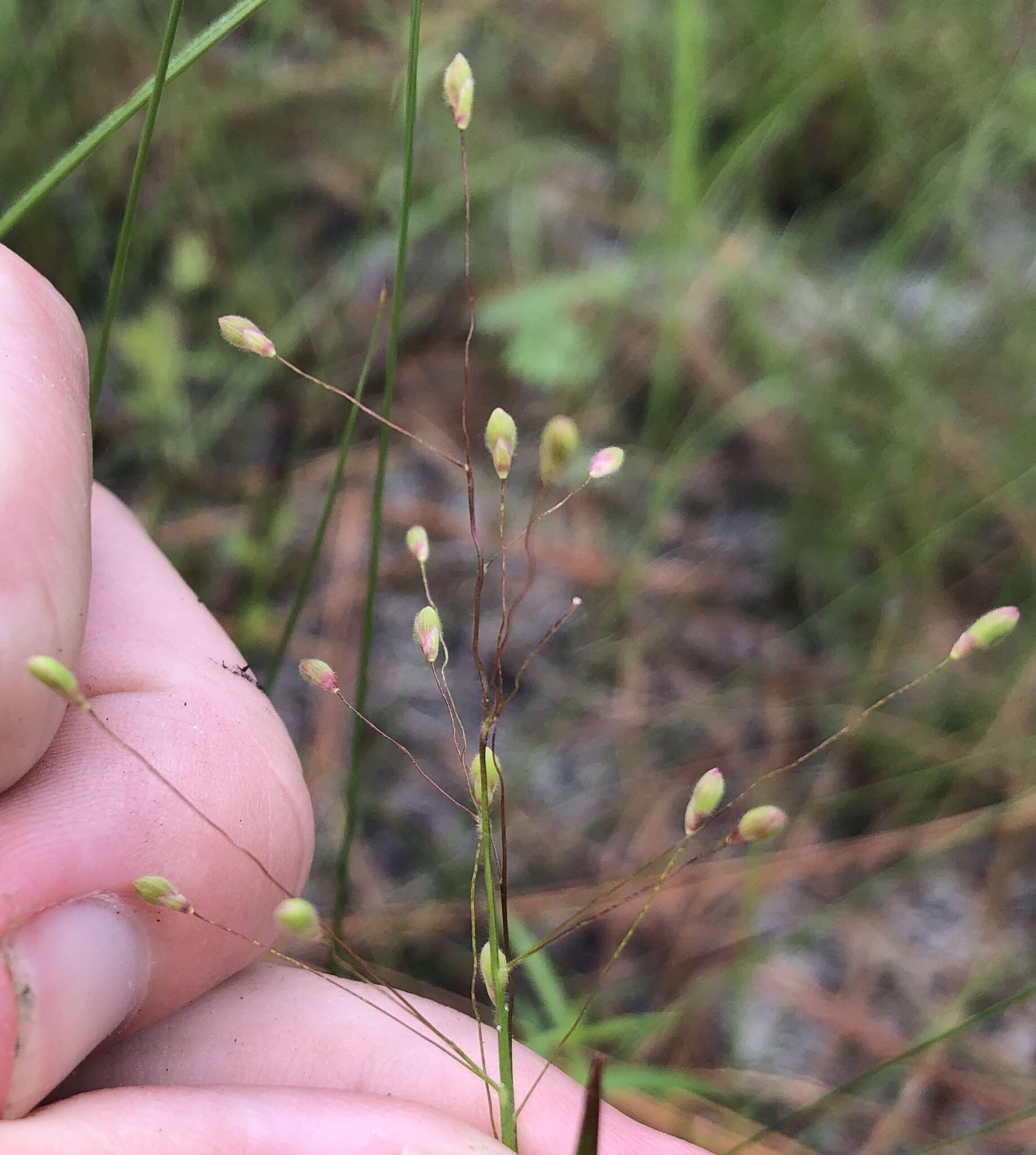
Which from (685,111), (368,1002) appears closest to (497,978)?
(368,1002)

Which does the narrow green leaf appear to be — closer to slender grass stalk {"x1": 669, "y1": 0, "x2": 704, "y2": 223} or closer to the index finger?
the index finger

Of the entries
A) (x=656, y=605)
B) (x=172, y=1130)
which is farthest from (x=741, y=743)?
(x=172, y=1130)

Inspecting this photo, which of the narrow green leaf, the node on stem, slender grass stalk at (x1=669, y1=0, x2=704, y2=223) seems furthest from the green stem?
slender grass stalk at (x1=669, y1=0, x2=704, y2=223)

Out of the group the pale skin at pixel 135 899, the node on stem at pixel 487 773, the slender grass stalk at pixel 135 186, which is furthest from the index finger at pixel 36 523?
the node on stem at pixel 487 773

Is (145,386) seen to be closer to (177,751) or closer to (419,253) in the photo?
(419,253)

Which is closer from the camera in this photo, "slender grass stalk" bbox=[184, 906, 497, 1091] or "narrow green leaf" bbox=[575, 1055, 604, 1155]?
"narrow green leaf" bbox=[575, 1055, 604, 1155]

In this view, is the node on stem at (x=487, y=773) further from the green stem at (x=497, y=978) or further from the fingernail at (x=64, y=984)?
the fingernail at (x=64, y=984)
